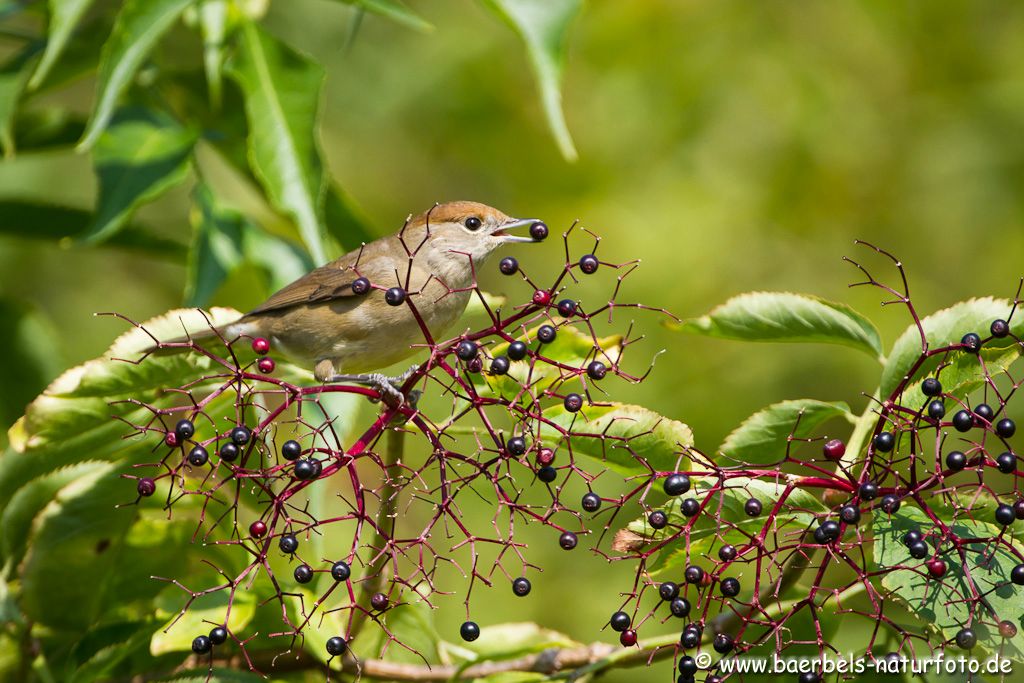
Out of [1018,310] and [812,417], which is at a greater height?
[1018,310]

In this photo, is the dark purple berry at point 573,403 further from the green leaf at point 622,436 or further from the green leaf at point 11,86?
the green leaf at point 11,86

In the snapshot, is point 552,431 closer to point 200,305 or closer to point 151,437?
point 151,437

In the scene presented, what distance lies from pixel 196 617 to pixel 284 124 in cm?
161

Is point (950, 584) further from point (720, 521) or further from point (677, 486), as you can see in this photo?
point (677, 486)

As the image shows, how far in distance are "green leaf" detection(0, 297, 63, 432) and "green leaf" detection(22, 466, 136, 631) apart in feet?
3.50

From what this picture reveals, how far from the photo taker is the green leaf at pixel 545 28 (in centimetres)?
340

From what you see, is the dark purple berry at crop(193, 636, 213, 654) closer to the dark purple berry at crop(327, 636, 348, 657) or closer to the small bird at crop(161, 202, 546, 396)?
the dark purple berry at crop(327, 636, 348, 657)

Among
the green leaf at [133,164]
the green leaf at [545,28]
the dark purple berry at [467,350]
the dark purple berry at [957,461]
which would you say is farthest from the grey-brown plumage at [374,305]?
the dark purple berry at [957,461]

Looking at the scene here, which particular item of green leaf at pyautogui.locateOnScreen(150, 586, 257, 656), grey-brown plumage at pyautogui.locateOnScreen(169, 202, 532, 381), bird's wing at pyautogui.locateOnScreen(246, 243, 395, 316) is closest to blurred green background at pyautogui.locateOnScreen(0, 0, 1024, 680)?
grey-brown plumage at pyautogui.locateOnScreen(169, 202, 532, 381)

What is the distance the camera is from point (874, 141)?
284 inches

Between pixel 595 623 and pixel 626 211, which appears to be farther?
pixel 626 211

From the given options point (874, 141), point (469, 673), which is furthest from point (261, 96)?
point (874, 141)

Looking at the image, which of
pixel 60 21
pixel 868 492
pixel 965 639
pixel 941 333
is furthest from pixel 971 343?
pixel 60 21

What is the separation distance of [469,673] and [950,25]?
243 inches
